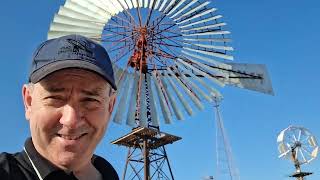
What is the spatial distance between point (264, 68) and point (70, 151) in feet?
78.2

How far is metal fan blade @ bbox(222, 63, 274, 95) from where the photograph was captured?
23250 mm

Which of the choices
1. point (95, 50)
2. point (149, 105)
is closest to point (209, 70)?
point (149, 105)

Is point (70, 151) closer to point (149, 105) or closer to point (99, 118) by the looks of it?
point (99, 118)

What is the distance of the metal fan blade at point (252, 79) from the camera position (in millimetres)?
23250

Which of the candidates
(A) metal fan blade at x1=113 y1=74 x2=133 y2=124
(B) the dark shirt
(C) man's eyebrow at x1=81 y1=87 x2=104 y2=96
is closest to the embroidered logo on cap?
(C) man's eyebrow at x1=81 y1=87 x2=104 y2=96

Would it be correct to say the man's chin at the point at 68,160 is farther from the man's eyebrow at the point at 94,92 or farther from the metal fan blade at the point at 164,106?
the metal fan blade at the point at 164,106

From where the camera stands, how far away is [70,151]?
1.62 meters

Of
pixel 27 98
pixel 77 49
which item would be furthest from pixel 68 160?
pixel 77 49

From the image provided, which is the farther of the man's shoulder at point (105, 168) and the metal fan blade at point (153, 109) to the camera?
the metal fan blade at point (153, 109)

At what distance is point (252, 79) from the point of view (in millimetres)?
23766

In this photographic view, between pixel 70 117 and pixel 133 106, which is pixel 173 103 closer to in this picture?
pixel 133 106

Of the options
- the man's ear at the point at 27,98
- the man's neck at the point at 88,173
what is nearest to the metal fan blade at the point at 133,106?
the man's neck at the point at 88,173

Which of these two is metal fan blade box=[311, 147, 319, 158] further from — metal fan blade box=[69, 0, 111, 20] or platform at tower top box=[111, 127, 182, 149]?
metal fan blade box=[69, 0, 111, 20]

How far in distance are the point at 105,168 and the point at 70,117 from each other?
0.55 metres
